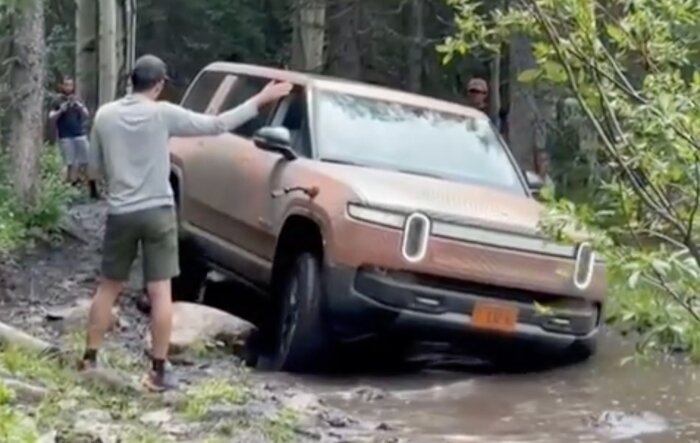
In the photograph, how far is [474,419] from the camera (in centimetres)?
765

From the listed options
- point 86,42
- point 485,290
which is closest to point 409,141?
point 485,290

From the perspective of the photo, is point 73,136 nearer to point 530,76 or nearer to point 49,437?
point 49,437

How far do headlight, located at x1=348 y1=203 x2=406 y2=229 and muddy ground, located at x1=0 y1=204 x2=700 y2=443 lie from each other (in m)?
0.93

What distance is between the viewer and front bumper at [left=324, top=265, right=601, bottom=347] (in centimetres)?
829

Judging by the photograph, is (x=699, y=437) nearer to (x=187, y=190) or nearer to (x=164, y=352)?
(x=164, y=352)

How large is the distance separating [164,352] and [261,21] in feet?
86.9

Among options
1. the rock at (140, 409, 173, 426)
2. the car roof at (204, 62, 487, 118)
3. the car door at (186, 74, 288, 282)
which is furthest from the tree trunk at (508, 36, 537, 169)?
the rock at (140, 409, 173, 426)

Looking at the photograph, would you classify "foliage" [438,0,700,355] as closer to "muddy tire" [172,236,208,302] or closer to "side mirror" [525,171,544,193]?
"side mirror" [525,171,544,193]

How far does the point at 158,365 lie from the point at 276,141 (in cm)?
210


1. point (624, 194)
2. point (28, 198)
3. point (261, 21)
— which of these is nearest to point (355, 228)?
point (624, 194)

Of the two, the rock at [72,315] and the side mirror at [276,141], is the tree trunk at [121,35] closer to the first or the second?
the rock at [72,315]

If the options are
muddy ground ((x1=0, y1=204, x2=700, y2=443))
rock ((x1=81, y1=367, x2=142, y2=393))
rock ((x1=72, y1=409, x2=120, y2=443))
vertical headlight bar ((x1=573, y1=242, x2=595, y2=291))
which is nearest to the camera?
rock ((x1=72, y1=409, x2=120, y2=443))

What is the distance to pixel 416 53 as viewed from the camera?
28.2 metres

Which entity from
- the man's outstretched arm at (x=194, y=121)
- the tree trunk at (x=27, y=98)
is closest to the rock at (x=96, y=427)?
the man's outstretched arm at (x=194, y=121)
